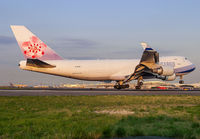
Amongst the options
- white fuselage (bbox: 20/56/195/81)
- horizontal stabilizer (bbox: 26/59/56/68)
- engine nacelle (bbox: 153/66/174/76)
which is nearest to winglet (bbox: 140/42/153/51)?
A: white fuselage (bbox: 20/56/195/81)

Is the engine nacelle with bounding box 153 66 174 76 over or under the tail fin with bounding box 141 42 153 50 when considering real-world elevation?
under

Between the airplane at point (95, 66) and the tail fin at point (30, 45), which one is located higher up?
the tail fin at point (30, 45)

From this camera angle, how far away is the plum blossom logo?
143 feet

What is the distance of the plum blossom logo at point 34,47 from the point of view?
43444 mm

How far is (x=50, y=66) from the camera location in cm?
4278

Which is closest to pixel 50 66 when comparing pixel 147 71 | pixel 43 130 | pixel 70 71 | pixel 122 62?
pixel 70 71

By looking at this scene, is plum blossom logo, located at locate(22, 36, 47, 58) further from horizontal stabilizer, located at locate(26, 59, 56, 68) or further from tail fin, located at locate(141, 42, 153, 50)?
tail fin, located at locate(141, 42, 153, 50)

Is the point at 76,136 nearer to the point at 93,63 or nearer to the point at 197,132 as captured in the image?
the point at 197,132

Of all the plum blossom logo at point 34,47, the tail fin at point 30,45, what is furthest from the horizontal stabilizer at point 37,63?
the plum blossom logo at point 34,47

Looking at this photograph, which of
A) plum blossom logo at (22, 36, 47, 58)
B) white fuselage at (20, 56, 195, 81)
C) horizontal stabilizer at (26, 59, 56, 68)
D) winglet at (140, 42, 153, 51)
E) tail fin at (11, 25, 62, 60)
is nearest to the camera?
horizontal stabilizer at (26, 59, 56, 68)

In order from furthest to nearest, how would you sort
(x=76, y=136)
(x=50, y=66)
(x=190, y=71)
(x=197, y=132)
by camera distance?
(x=190, y=71)
(x=50, y=66)
(x=197, y=132)
(x=76, y=136)

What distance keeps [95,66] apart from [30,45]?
11112 millimetres

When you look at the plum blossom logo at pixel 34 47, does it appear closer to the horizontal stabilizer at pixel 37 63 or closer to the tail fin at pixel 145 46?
the horizontal stabilizer at pixel 37 63

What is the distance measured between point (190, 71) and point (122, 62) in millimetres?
13425
